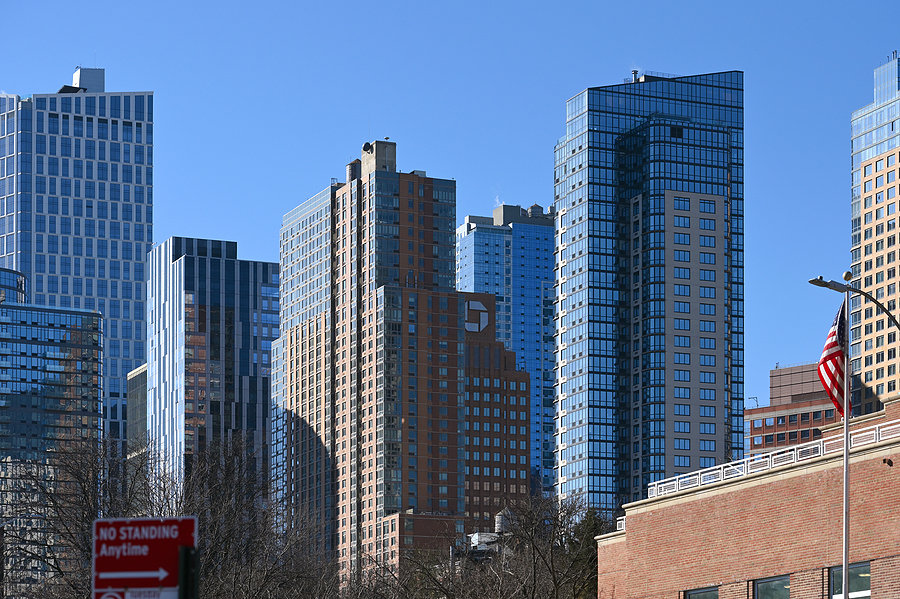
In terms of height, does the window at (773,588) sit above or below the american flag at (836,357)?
below

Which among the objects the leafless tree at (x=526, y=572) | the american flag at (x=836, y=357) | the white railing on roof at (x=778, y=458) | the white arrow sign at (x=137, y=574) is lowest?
the leafless tree at (x=526, y=572)

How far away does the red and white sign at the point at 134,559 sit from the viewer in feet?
55.7

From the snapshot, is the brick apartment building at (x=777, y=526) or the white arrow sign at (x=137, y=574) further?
the brick apartment building at (x=777, y=526)

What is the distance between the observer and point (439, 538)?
7726 inches

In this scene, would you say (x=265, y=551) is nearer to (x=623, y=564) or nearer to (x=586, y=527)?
(x=623, y=564)

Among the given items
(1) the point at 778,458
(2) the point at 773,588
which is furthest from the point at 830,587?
(1) the point at 778,458

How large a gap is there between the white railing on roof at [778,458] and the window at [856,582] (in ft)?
13.0

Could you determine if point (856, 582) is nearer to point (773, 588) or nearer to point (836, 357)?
point (773, 588)

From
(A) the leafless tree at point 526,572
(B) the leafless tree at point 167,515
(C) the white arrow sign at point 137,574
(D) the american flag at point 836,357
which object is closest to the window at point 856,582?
(D) the american flag at point 836,357

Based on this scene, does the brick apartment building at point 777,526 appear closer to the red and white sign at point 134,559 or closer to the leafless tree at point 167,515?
the leafless tree at point 167,515

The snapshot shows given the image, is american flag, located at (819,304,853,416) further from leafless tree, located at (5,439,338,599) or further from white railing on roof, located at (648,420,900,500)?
leafless tree, located at (5,439,338,599)

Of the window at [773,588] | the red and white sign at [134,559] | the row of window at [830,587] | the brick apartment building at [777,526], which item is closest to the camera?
the red and white sign at [134,559]

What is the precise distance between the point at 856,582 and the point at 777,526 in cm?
422

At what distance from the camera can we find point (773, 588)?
50906 mm
